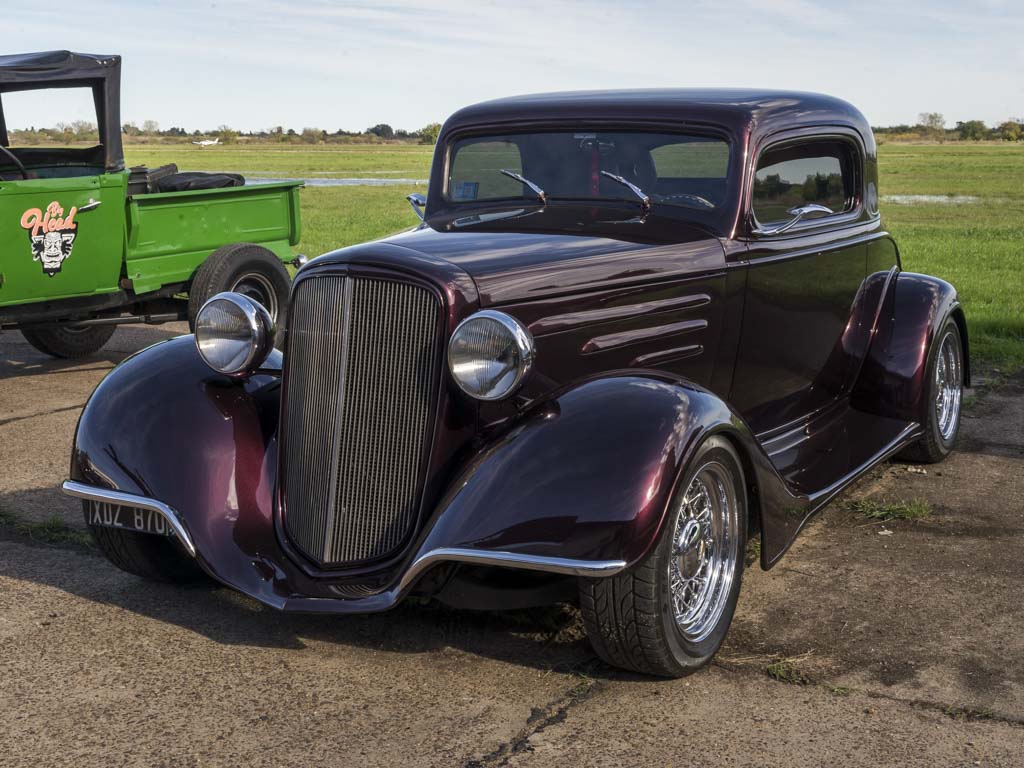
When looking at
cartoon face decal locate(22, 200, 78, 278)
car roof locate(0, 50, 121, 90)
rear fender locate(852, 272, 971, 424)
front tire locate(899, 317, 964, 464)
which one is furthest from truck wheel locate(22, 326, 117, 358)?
front tire locate(899, 317, 964, 464)

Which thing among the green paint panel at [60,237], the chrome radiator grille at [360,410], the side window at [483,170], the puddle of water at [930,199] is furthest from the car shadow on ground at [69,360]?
the puddle of water at [930,199]

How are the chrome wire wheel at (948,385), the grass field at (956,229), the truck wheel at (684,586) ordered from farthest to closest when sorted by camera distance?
the grass field at (956,229) → the chrome wire wheel at (948,385) → the truck wheel at (684,586)

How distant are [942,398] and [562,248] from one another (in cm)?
298

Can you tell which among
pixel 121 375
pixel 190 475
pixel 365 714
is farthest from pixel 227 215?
pixel 365 714

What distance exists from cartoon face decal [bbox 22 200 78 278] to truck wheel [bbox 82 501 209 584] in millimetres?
3684

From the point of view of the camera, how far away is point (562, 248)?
3959mm

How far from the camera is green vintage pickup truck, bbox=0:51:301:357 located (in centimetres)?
729

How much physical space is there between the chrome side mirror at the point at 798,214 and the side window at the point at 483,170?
3.38 ft

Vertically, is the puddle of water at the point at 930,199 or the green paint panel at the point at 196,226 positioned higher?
the green paint panel at the point at 196,226

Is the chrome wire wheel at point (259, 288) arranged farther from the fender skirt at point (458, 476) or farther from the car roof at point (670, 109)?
the fender skirt at point (458, 476)

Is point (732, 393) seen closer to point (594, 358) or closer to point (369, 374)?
point (594, 358)

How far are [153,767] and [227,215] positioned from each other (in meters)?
6.25

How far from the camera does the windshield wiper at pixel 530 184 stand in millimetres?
4734

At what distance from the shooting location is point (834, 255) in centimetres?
518
